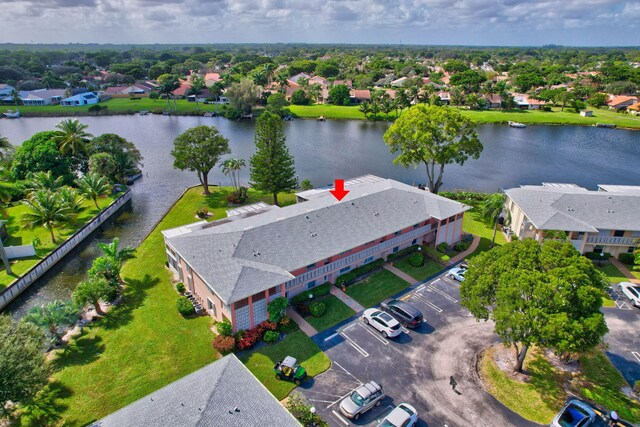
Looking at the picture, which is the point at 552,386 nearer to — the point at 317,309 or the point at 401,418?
the point at 401,418

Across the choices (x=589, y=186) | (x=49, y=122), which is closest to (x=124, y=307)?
(x=589, y=186)

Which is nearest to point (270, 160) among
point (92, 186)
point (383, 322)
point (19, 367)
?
point (92, 186)

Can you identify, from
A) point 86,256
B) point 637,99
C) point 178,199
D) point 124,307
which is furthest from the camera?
point 637,99

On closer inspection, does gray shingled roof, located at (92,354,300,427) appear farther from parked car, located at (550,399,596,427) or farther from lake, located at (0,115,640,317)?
lake, located at (0,115,640,317)

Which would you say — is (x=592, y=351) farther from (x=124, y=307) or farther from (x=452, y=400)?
(x=124, y=307)

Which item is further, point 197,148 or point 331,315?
point 197,148

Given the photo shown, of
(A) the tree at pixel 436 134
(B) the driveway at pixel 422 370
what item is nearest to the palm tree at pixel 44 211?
(B) the driveway at pixel 422 370
